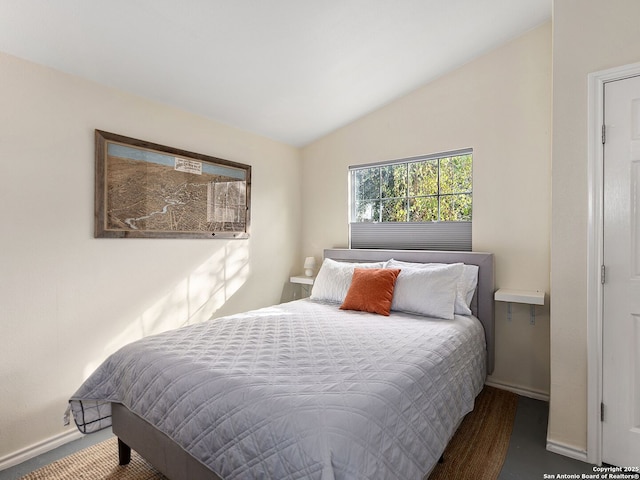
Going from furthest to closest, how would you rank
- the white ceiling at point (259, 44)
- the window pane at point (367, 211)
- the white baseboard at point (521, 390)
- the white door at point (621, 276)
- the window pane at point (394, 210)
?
the window pane at point (367, 211), the window pane at point (394, 210), the white baseboard at point (521, 390), the white ceiling at point (259, 44), the white door at point (621, 276)

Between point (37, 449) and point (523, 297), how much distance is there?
332cm

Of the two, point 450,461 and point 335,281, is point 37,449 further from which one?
point 450,461

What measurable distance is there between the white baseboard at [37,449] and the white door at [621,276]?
318cm

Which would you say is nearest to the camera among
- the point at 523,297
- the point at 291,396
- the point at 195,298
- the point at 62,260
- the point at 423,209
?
the point at 291,396

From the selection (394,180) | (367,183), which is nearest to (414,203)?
(394,180)

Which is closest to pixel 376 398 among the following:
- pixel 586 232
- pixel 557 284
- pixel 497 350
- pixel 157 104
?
pixel 557 284

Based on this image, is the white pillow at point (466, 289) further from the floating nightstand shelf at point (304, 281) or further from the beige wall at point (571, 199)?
the floating nightstand shelf at point (304, 281)

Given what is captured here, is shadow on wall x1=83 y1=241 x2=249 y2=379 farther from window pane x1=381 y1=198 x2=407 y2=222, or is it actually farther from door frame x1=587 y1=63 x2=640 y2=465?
door frame x1=587 y1=63 x2=640 y2=465

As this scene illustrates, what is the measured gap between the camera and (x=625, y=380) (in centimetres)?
184

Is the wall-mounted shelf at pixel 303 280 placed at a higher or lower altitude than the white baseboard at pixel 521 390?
higher

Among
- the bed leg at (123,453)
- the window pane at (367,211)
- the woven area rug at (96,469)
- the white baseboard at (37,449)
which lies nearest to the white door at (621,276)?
the window pane at (367,211)

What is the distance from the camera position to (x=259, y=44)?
2322 millimetres

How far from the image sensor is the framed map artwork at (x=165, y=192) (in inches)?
95.0

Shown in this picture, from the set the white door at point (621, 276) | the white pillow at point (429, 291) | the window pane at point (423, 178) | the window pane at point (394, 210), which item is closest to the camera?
the white door at point (621, 276)
